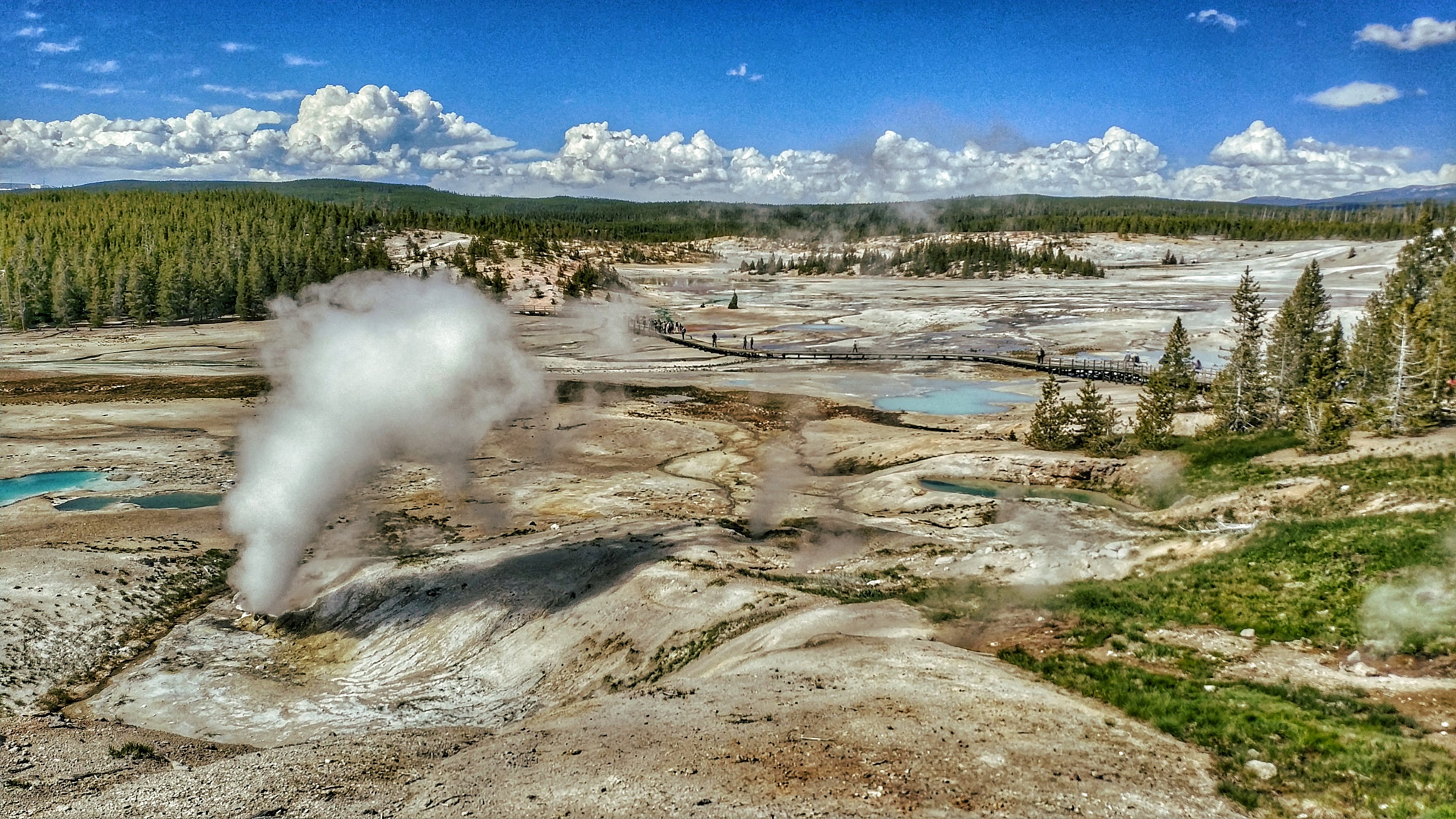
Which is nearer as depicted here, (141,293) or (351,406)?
(351,406)

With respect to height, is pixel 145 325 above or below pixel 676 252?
below

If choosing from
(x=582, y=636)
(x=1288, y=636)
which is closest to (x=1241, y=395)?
(x=1288, y=636)

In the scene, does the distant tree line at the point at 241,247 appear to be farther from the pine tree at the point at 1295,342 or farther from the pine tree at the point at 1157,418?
the pine tree at the point at 1157,418

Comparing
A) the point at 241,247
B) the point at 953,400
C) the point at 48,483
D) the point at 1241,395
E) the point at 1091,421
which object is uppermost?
the point at 241,247

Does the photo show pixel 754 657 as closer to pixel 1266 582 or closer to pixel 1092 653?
pixel 1092 653

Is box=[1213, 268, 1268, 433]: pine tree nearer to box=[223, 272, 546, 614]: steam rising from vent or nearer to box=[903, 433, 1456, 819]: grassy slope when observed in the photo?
box=[903, 433, 1456, 819]: grassy slope

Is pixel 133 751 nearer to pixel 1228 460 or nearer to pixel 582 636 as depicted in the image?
pixel 582 636

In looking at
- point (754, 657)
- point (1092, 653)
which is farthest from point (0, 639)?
point (1092, 653)

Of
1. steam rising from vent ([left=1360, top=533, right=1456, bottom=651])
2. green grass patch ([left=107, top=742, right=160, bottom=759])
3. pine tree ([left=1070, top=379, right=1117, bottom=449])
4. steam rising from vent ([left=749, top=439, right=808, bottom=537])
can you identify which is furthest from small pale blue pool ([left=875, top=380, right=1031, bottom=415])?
green grass patch ([left=107, top=742, right=160, bottom=759])
